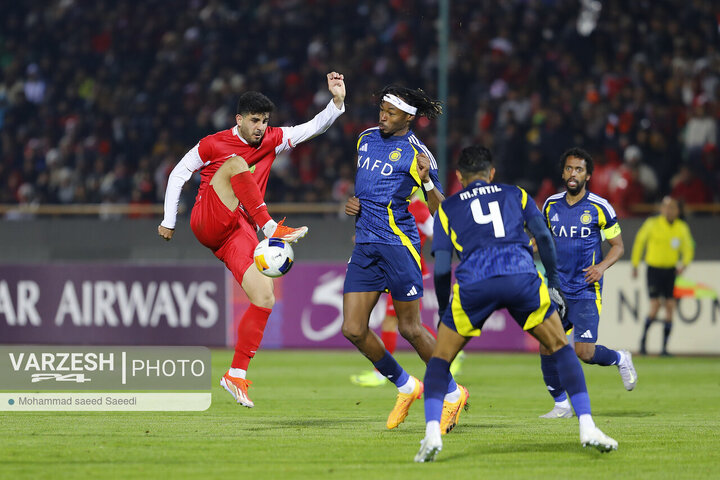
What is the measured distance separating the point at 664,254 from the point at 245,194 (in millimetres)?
9527

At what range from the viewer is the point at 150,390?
10.4 meters

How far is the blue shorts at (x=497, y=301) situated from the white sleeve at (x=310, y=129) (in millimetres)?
2713

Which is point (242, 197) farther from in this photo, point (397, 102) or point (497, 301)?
point (497, 301)

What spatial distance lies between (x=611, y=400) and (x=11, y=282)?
10411 mm

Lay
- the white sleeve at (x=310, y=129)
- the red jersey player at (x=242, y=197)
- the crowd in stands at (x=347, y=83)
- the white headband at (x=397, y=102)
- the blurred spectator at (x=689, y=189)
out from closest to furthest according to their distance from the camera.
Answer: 1. the white headband at (x=397, y=102)
2. the red jersey player at (x=242, y=197)
3. the white sleeve at (x=310, y=129)
4. the blurred spectator at (x=689, y=189)
5. the crowd in stands at (x=347, y=83)

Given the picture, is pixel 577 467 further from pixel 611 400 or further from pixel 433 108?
pixel 611 400

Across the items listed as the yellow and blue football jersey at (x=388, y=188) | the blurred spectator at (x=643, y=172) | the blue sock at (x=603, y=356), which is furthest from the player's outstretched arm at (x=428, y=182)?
the blurred spectator at (x=643, y=172)

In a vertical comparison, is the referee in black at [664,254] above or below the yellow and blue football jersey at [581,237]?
below

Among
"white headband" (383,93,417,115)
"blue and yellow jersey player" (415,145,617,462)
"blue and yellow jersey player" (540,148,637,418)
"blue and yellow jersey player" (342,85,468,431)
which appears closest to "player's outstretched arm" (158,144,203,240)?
"blue and yellow jersey player" (342,85,468,431)

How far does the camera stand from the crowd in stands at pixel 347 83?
1825 centimetres

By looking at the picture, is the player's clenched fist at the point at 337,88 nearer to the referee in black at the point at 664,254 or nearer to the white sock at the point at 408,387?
the white sock at the point at 408,387

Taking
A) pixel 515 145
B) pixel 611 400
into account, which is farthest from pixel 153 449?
pixel 515 145

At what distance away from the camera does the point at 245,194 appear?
28.1 feet

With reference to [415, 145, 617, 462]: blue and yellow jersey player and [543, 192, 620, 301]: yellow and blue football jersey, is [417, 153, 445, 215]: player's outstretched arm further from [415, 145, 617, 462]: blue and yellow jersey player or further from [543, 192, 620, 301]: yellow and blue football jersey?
[543, 192, 620, 301]: yellow and blue football jersey
